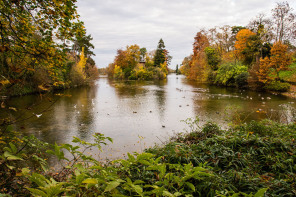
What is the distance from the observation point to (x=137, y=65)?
5331 cm

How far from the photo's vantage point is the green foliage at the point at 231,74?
2447cm

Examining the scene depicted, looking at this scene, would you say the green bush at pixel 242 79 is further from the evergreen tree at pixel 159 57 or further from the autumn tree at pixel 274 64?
the evergreen tree at pixel 159 57

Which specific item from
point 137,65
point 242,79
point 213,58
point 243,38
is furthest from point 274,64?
point 137,65

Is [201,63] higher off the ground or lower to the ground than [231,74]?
higher

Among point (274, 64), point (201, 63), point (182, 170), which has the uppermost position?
point (201, 63)

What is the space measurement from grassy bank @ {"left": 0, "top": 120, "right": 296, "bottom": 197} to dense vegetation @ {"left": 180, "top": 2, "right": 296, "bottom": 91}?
1830cm

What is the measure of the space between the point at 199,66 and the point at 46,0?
38.9 metres

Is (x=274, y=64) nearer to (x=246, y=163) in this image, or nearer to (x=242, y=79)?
(x=242, y=79)

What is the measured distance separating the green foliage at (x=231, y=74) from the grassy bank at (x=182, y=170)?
22.2m

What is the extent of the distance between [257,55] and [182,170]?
3229 cm

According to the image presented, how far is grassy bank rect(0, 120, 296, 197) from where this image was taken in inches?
60.6

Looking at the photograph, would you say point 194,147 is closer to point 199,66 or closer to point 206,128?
point 206,128

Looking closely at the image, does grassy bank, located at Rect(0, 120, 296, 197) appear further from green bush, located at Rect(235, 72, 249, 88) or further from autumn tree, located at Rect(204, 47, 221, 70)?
autumn tree, located at Rect(204, 47, 221, 70)

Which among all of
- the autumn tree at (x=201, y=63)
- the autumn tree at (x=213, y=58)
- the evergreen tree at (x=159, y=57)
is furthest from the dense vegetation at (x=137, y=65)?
the autumn tree at (x=213, y=58)
